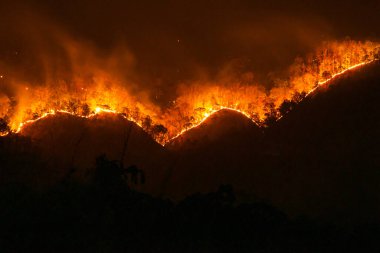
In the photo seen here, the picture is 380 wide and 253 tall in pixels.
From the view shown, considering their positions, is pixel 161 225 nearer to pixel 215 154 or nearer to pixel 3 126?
pixel 215 154

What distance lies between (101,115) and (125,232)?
3717mm

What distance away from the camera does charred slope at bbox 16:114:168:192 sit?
368 inches

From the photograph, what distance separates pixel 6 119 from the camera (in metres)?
→ 10.1

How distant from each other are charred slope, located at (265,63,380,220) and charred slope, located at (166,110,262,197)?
1.48ft

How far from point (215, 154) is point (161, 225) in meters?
2.89

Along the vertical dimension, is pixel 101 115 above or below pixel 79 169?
above

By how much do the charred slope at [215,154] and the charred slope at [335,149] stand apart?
45cm

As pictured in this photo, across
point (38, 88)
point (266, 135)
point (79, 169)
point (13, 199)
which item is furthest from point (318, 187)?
point (38, 88)

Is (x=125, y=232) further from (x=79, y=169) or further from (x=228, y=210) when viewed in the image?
(x=79, y=169)

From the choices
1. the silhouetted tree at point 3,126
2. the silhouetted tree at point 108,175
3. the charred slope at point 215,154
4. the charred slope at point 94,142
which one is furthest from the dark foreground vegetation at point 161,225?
the silhouetted tree at point 3,126

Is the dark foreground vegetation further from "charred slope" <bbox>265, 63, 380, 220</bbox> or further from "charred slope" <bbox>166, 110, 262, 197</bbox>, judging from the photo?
"charred slope" <bbox>166, 110, 262, 197</bbox>

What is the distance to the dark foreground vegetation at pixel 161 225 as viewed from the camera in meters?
6.37

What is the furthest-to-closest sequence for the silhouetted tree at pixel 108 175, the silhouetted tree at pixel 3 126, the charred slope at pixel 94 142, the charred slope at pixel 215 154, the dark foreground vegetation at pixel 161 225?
1. the silhouetted tree at pixel 3 126
2. the charred slope at pixel 94 142
3. the charred slope at pixel 215 154
4. the silhouetted tree at pixel 108 175
5. the dark foreground vegetation at pixel 161 225

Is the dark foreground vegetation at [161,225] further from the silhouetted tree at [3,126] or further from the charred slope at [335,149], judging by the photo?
the silhouetted tree at [3,126]
